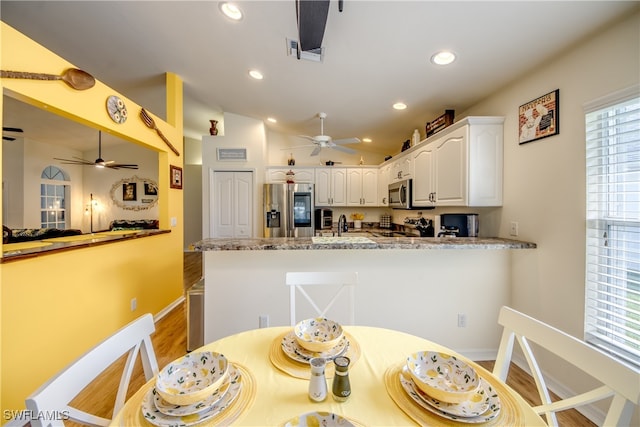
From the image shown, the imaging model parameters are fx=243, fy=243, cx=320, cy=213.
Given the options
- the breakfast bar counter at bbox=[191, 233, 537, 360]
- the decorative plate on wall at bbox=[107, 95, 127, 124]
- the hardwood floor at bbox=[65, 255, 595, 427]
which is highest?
the decorative plate on wall at bbox=[107, 95, 127, 124]

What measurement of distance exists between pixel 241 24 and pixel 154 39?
3.70 feet

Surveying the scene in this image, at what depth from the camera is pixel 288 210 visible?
4.26 m

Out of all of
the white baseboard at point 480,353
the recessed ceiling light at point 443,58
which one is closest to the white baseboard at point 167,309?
the white baseboard at point 480,353

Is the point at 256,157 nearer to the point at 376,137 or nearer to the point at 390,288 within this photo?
the point at 376,137

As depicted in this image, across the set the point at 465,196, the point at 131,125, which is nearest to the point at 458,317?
the point at 465,196

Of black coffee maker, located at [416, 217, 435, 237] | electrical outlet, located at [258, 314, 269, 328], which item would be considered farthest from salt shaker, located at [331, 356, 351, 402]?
black coffee maker, located at [416, 217, 435, 237]

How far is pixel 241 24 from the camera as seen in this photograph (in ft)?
6.46

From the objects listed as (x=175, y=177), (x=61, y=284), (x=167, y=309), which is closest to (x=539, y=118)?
(x=61, y=284)

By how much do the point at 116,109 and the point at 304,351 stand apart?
2.68 meters

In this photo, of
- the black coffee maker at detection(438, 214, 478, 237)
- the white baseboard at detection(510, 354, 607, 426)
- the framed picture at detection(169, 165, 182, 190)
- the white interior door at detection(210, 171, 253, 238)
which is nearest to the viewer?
the white baseboard at detection(510, 354, 607, 426)

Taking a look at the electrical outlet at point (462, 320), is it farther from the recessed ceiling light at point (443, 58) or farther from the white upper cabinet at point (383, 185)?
the white upper cabinet at point (383, 185)

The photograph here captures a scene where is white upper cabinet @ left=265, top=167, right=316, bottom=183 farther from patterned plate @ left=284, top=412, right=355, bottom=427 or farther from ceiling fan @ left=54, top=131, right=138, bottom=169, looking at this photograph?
patterned plate @ left=284, top=412, right=355, bottom=427

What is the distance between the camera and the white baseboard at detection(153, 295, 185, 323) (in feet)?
9.59

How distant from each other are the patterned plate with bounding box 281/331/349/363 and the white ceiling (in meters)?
1.94
